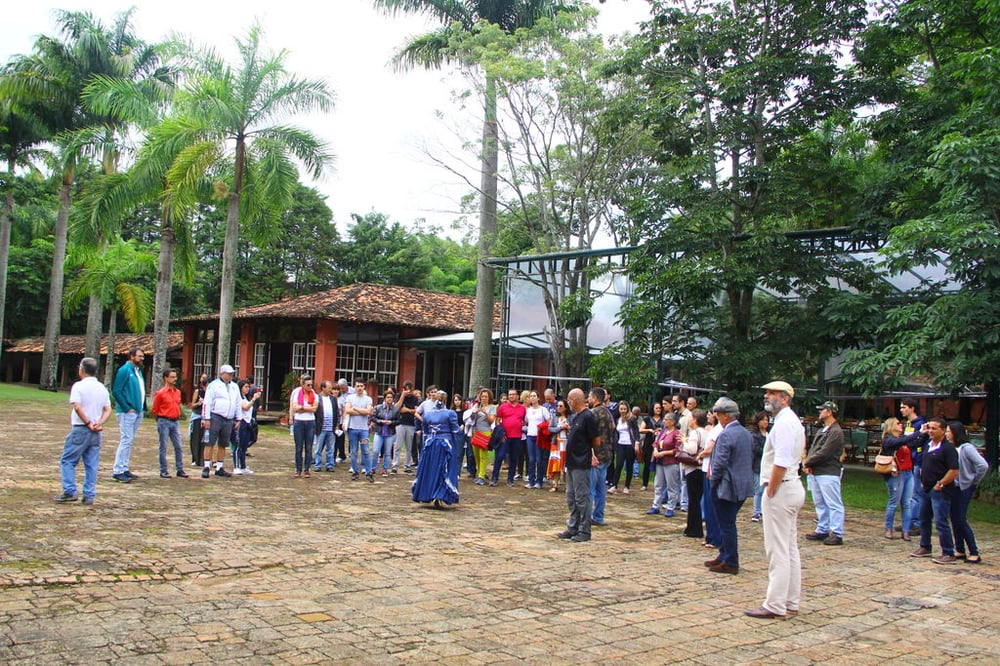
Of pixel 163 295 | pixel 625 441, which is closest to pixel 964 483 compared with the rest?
pixel 625 441

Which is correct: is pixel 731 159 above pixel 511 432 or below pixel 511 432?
above

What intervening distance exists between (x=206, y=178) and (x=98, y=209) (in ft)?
10.3

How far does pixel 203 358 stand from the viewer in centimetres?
3384

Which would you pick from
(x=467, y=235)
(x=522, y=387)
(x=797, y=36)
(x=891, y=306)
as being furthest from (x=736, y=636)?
(x=522, y=387)

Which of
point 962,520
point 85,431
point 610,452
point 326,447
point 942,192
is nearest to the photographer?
point 962,520

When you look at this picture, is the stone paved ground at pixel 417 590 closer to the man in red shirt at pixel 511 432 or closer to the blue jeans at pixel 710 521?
the blue jeans at pixel 710 521

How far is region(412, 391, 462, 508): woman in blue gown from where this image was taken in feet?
35.1

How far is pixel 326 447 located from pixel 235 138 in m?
11.2

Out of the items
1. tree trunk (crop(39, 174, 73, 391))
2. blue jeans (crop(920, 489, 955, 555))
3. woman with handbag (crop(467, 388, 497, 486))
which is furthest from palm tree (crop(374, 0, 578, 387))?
tree trunk (crop(39, 174, 73, 391))

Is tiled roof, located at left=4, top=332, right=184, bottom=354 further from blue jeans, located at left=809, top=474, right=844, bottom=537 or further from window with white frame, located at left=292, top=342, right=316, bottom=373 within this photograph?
blue jeans, located at left=809, top=474, right=844, bottom=537

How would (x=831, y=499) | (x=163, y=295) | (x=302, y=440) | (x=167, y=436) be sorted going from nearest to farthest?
(x=831, y=499) < (x=167, y=436) < (x=302, y=440) < (x=163, y=295)

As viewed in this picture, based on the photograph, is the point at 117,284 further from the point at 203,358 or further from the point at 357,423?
the point at 357,423

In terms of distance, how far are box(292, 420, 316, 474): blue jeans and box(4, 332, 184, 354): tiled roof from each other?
26.3 meters

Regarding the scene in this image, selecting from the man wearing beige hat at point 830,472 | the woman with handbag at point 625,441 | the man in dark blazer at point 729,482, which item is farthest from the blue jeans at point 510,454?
the man in dark blazer at point 729,482
